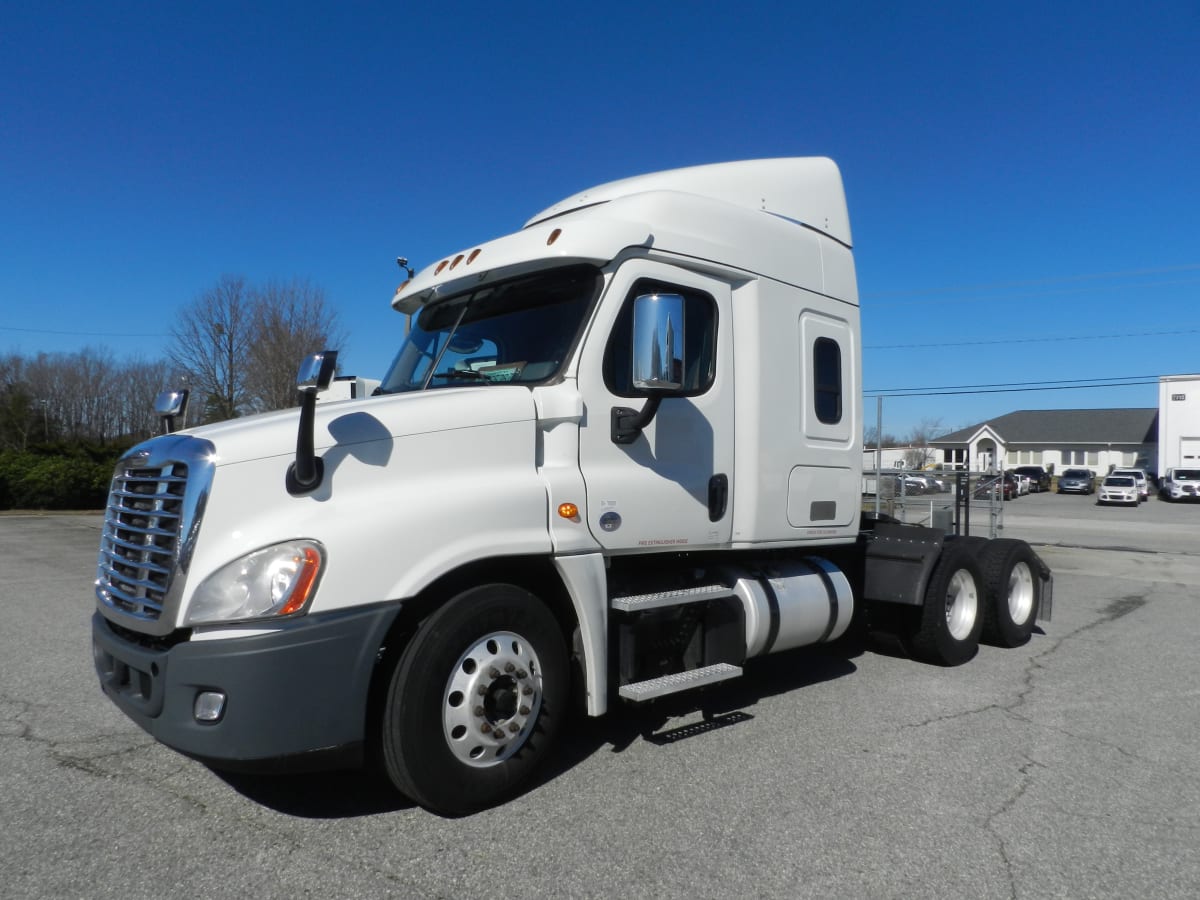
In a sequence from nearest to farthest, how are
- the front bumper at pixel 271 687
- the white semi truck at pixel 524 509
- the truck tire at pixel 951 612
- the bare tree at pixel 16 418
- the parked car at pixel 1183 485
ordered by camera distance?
the front bumper at pixel 271 687
the white semi truck at pixel 524 509
the truck tire at pixel 951 612
the bare tree at pixel 16 418
the parked car at pixel 1183 485

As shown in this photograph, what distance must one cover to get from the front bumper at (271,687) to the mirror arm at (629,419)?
1.47 meters

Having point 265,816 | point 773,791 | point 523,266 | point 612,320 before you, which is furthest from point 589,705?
point 523,266

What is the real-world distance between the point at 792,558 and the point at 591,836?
114 inches

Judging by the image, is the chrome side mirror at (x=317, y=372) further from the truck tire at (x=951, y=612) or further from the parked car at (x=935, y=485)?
the parked car at (x=935, y=485)

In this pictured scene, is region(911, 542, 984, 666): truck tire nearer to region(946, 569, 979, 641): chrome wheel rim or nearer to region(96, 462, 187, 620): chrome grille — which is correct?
region(946, 569, 979, 641): chrome wheel rim

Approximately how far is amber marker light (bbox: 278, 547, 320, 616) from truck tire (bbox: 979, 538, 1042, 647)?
5899 mm

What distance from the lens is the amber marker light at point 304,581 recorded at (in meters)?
3.26

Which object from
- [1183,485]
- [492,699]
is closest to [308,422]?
[492,699]

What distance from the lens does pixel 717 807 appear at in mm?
3912

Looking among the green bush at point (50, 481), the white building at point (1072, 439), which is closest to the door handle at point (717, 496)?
the green bush at point (50, 481)

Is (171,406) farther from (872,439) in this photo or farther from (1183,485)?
(1183,485)

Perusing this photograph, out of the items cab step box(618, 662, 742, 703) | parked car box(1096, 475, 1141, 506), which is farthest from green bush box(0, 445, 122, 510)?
parked car box(1096, 475, 1141, 506)

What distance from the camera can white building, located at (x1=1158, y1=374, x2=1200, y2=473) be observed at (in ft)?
180

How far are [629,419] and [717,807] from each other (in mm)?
1876
